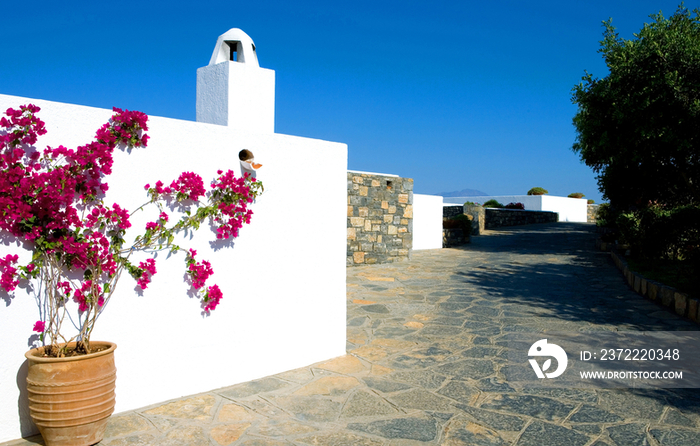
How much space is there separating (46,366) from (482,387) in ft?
11.8

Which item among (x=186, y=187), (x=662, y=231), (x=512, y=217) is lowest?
(x=662, y=231)

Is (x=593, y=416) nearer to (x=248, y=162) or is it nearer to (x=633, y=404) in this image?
(x=633, y=404)

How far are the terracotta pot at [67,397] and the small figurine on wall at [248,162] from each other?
80.4 inches

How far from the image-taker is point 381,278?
35.1ft

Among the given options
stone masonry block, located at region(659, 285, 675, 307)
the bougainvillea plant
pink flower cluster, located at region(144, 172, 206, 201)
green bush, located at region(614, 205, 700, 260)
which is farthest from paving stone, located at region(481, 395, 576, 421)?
green bush, located at region(614, 205, 700, 260)

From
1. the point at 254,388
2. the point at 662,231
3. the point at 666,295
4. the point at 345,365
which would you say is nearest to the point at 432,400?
the point at 345,365

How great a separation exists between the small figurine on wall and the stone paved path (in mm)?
2099

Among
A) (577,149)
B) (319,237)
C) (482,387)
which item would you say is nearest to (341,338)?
(319,237)

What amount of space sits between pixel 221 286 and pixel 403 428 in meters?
2.07

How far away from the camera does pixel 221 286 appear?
442 cm

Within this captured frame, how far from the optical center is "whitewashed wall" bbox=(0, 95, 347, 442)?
3.55 meters

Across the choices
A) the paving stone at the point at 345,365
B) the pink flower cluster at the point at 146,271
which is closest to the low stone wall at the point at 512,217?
the paving stone at the point at 345,365

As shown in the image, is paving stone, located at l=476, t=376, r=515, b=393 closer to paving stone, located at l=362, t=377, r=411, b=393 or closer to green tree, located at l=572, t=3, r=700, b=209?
paving stone, located at l=362, t=377, r=411, b=393

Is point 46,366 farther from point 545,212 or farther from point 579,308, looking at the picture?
point 545,212
